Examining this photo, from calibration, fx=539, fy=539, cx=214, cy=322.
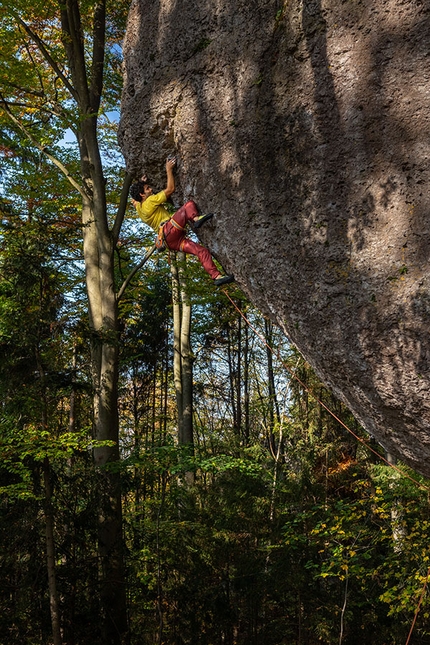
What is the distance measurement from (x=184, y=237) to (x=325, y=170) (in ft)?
6.46

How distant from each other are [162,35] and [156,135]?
898 millimetres

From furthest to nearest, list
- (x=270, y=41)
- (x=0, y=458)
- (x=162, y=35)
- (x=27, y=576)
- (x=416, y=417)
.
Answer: (x=27, y=576) < (x=0, y=458) < (x=162, y=35) < (x=270, y=41) < (x=416, y=417)

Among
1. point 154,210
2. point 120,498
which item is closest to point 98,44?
point 154,210

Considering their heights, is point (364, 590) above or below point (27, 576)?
below

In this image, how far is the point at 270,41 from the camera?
4219 mm

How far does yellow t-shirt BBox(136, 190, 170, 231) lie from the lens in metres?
5.32

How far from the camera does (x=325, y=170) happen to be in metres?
3.79

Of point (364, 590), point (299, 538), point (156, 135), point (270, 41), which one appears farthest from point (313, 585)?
point (270, 41)

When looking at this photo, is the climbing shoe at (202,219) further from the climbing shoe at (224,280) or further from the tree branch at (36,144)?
the tree branch at (36,144)

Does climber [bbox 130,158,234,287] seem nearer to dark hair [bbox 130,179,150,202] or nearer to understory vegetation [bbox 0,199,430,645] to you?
dark hair [bbox 130,179,150,202]

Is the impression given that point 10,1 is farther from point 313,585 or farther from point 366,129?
point 313,585

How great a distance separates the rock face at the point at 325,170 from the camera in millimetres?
3395

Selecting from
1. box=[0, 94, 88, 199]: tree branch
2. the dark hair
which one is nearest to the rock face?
the dark hair

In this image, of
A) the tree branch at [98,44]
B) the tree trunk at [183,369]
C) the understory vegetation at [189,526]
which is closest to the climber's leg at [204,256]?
the understory vegetation at [189,526]
